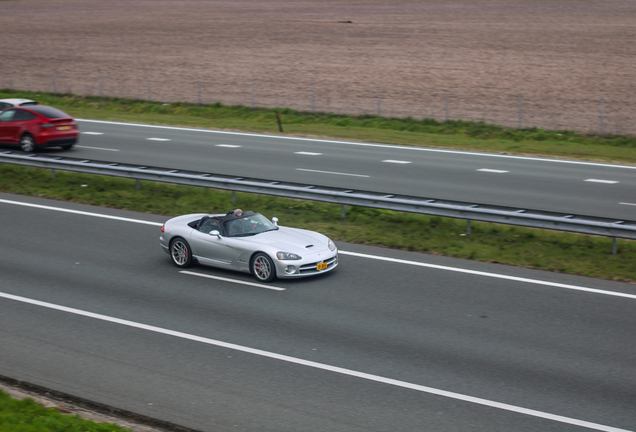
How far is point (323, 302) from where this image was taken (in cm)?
1140

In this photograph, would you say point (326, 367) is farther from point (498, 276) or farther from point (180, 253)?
point (180, 253)

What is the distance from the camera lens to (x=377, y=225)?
52.5 ft

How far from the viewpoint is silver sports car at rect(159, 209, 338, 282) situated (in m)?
12.3

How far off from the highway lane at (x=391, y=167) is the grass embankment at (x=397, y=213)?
6.93ft

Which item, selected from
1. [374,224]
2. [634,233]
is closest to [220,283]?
[374,224]

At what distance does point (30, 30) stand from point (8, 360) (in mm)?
57185

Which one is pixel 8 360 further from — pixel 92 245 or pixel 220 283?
pixel 92 245

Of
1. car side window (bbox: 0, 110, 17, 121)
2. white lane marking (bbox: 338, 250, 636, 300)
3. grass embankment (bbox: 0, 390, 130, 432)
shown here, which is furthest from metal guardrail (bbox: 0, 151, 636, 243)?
grass embankment (bbox: 0, 390, 130, 432)

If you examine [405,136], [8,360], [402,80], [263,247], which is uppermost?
[402,80]

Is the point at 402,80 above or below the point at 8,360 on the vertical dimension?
above

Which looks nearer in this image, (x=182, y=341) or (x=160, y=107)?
(x=182, y=341)

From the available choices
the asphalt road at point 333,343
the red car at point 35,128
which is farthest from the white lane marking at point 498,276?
the red car at point 35,128

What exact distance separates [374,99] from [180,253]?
24.0 m

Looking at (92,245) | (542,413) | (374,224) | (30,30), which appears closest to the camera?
(542,413)
